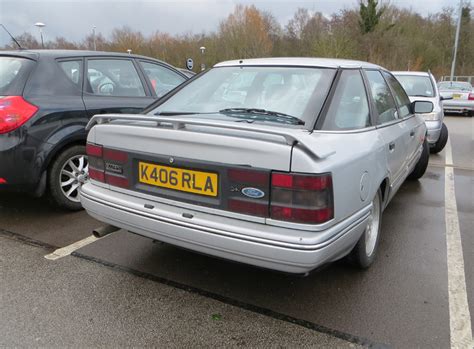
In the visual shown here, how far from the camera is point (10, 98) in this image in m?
3.80

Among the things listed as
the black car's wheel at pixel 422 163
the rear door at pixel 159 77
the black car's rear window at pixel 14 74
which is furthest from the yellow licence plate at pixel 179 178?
the black car's wheel at pixel 422 163

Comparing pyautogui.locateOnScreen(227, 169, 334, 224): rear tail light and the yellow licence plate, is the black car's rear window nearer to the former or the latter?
the yellow licence plate

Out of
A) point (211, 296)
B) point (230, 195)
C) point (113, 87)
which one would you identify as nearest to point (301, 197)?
point (230, 195)

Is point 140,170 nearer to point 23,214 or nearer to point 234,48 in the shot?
point 23,214

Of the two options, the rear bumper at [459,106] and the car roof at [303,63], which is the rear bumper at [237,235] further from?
the rear bumper at [459,106]

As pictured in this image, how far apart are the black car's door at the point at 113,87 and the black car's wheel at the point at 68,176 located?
442 mm

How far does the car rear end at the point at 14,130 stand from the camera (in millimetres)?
3711

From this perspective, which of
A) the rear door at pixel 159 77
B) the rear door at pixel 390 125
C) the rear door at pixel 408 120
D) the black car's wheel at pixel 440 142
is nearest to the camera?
the rear door at pixel 390 125

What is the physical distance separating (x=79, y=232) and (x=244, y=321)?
200cm

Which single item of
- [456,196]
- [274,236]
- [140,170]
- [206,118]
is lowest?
[456,196]

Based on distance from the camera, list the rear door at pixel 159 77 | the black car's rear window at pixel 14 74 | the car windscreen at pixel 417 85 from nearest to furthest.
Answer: the black car's rear window at pixel 14 74 → the rear door at pixel 159 77 → the car windscreen at pixel 417 85

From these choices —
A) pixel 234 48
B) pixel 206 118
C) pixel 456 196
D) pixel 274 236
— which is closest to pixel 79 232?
pixel 206 118

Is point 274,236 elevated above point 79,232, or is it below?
above

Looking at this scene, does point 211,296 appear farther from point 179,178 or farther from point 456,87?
point 456,87
